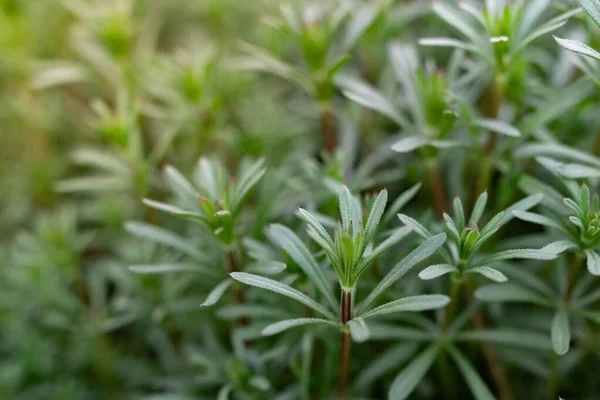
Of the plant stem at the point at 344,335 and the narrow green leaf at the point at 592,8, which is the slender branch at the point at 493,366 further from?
the narrow green leaf at the point at 592,8

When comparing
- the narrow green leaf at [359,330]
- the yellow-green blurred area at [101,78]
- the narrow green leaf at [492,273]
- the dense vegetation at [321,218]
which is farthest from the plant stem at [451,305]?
the yellow-green blurred area at [101,78]

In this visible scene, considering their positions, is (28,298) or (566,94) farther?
(28,298)

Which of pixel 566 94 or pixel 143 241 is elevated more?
pixel 566 94

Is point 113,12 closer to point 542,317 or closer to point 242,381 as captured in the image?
point 242,381

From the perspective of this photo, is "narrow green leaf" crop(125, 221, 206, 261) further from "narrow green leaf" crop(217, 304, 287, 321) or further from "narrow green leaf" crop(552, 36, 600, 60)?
"narrow green leaf" crop(552, 36, 600, 60)

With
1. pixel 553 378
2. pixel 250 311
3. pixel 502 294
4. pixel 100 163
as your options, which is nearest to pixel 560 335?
pixel 502 294

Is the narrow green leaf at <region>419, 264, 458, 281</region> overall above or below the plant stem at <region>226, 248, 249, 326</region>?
above

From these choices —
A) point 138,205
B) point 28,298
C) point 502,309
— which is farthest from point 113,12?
point 502,309

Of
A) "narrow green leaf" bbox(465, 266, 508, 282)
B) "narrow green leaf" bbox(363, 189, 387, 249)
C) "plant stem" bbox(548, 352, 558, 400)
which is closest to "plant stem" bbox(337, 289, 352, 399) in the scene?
"narrow green leaf" bbox(363, 189, 387, 249)

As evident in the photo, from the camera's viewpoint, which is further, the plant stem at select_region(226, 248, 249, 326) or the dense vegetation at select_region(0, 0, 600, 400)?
the plant stem at select_region(226, 248, 249, 326)
